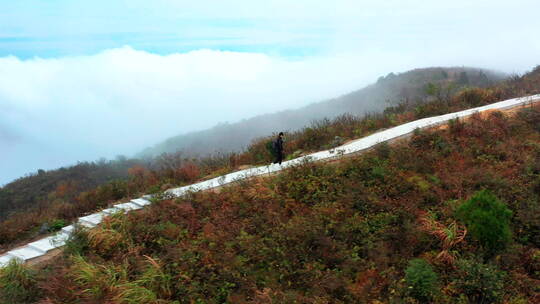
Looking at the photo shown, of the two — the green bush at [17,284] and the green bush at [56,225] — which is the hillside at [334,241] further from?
the green bush at [56,225]

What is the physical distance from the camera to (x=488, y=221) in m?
6.59

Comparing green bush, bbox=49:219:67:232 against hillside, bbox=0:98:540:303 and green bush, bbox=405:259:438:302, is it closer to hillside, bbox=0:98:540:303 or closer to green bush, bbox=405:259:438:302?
hillside, bbox=0:98:540:303

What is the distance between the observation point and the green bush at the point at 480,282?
564 cm

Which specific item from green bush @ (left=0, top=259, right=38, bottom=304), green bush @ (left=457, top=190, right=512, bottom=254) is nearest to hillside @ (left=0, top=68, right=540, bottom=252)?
green bush @ (left=0, top=259, right=38, bottom=304)

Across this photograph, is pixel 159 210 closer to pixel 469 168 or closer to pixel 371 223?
pixel 371 223

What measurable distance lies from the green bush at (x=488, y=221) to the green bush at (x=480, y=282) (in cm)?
63

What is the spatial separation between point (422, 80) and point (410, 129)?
68672 millimetres

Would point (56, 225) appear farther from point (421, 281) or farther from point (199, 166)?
point (421, 281)

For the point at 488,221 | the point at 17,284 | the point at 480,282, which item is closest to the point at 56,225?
the point at 17,284

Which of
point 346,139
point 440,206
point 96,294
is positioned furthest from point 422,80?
point 96,294

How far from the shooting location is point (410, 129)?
1308 centimetres

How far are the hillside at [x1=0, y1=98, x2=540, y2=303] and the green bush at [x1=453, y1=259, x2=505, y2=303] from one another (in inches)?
0.7

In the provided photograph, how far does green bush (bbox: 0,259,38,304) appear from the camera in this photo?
20.9ft

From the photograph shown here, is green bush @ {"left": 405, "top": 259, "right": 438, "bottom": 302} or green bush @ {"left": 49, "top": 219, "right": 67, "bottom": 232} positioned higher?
green bush @ {"left": 49, "top": 219, "right": 67, "bottom": 232}
